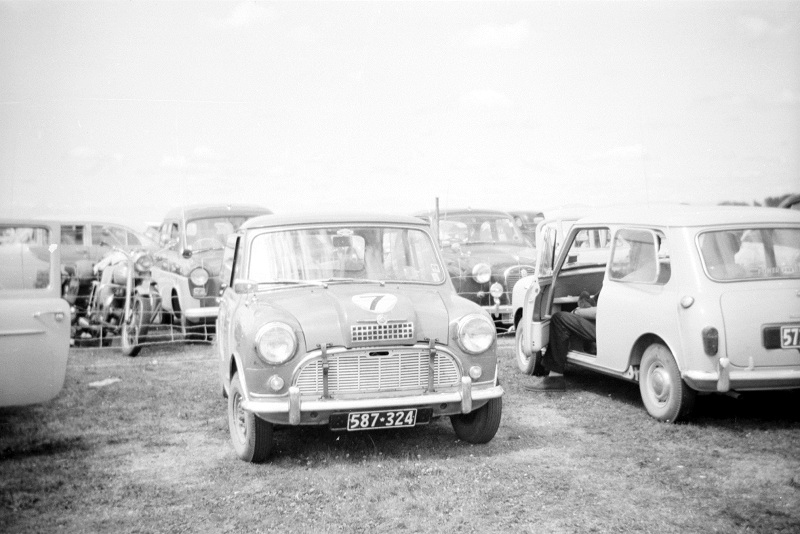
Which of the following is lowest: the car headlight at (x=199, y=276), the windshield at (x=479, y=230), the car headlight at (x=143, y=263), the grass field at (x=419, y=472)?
the grass field at (x=419, y=472)

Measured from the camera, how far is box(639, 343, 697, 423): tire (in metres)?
6.17

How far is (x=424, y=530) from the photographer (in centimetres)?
427

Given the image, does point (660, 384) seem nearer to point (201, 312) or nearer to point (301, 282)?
point (301, 282)

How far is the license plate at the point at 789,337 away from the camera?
5.89 meters

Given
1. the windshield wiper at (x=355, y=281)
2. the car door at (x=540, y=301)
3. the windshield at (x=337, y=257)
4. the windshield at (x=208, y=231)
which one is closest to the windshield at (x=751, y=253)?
the car door at (x=540, y=301)

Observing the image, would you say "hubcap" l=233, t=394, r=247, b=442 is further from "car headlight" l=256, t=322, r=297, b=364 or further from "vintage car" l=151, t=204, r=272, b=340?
"vintage car" l=151, t=204, r=272, b=340

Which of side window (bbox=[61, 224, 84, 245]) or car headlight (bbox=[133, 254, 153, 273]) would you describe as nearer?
car headlight (bbox=[133, 254, 153, 273])

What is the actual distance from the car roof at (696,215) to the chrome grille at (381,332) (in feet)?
7.87

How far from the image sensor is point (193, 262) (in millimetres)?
11141

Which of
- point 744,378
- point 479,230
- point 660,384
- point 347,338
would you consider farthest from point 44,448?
point 479,230

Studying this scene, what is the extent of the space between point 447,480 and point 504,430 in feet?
4.53

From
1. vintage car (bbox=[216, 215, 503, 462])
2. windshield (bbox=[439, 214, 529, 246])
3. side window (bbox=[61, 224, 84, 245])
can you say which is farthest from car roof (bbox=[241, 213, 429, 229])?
side window (bbox=[61, 224, 84, 245])

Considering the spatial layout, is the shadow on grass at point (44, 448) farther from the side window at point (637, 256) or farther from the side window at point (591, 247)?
the side window at point (591, 247)

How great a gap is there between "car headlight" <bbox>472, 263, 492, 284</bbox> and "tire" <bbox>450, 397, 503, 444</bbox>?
465cm
